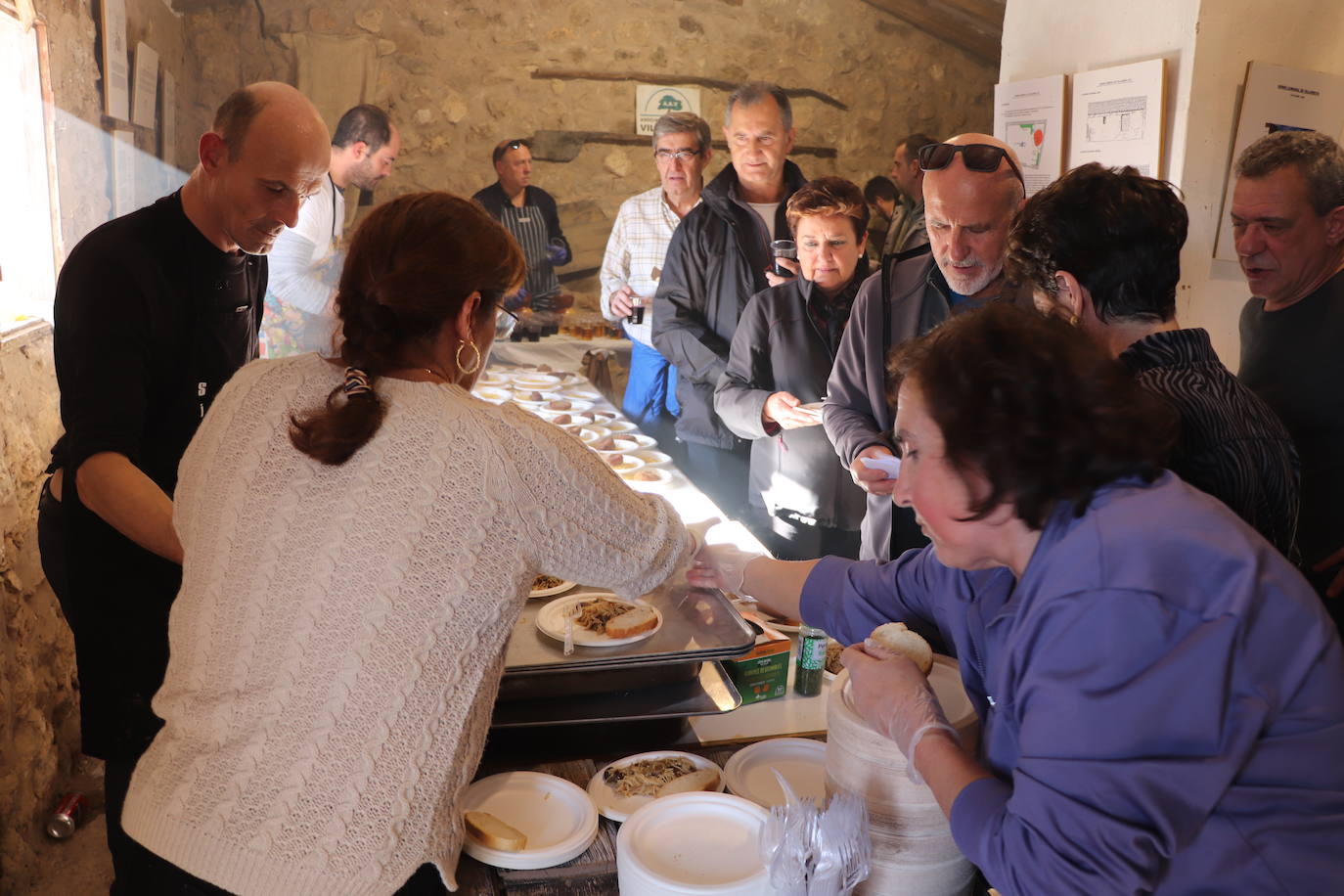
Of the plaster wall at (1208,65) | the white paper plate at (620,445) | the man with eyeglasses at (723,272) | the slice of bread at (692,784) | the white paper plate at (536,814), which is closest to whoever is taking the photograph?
the white paper plate at (536,814)

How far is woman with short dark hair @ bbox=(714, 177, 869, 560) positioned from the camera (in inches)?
119

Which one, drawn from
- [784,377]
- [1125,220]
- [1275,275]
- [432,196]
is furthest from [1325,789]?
[784,377]

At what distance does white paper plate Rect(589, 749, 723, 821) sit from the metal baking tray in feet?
0.25

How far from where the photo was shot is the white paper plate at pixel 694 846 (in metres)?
1.15

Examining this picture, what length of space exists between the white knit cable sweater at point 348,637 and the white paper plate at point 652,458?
1.90m

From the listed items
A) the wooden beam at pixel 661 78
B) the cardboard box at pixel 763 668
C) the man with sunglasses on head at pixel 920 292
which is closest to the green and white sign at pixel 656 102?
the wooden beam at pixel 661 78

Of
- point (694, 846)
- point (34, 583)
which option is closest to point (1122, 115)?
point (694, 846)

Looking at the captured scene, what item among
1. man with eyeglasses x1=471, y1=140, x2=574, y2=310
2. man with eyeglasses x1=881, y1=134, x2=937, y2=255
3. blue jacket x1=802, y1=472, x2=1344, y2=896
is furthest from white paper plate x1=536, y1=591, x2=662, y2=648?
man with eyeglasses x1=471, y1=140, x2=574, y2=310

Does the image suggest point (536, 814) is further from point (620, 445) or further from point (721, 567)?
point (620, 445)

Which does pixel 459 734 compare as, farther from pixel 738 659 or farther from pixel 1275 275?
pixel 1275 275

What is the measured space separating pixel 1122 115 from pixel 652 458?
1735 mm

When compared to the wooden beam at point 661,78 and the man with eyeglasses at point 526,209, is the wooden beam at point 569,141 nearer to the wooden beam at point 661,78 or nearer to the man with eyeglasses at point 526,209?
the man with eyeglasses at point 526,209

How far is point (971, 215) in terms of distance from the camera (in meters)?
2.33

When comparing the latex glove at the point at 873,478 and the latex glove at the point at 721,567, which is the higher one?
the latex glove at the point at 873,478
